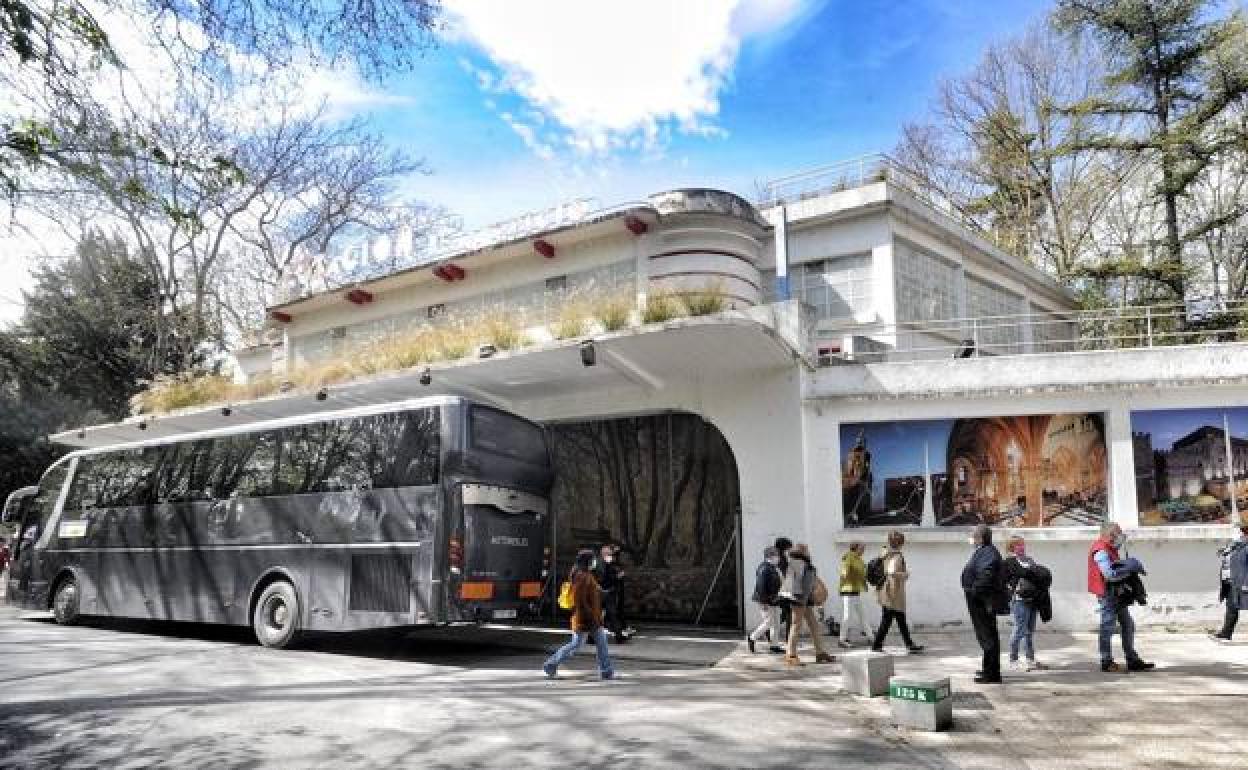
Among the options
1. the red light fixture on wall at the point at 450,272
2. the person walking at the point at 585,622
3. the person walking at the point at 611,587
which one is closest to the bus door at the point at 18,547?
the red light fixture on wall at the point at 450,272

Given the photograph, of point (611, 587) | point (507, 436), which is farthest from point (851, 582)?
point (507, 436)

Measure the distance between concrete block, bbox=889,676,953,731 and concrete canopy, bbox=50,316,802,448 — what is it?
603 cm

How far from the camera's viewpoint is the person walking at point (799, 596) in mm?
10977

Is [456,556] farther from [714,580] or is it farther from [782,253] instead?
[782,253]

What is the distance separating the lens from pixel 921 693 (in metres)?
7.27

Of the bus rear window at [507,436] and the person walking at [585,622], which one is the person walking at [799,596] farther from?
the bus rear window at [507,436]

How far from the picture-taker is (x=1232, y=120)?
2055 cm

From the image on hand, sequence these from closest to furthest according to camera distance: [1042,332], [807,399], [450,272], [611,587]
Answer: [611,587] → [807,399] → [450,272] → [1042,332]

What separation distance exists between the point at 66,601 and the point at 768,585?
1316cm

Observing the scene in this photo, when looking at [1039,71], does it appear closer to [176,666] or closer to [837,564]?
[837,564]

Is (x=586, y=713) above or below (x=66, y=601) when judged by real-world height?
below

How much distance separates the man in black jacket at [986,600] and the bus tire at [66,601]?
600 inches

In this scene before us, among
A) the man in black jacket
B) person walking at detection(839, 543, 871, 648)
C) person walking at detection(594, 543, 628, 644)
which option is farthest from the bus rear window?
the man in black jacket

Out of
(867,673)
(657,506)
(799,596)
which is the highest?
(657,506)
